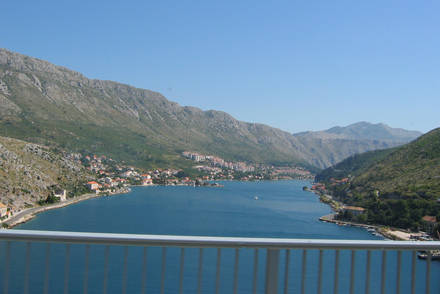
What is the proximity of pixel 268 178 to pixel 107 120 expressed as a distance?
128 feet

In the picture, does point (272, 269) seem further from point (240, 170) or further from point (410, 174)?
point (240, 170)

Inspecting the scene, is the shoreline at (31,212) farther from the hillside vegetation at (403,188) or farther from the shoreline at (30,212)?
the hillside vegetation at (403,188)

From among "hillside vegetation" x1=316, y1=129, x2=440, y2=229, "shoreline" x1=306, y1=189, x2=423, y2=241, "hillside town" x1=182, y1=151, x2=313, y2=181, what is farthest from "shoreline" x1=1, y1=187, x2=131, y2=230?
"hillside town" x1=182, y1=151, x2=313, y2=181

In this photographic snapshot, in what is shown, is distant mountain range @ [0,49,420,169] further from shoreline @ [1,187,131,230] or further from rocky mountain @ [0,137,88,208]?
shoreline @ [1,187,131,230]

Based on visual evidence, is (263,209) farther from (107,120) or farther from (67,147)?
(107,120)

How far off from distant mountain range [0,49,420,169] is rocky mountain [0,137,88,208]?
45.4ft

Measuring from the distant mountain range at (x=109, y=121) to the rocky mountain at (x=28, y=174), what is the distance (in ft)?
45.4

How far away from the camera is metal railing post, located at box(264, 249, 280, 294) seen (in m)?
1.61

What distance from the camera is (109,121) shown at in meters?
90.6

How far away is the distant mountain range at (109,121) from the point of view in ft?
207

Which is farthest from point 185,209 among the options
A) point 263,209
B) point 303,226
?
point 303,226

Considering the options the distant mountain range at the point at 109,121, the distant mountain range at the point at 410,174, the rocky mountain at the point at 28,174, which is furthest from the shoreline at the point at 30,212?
the distant mountain range at the point at 410,174

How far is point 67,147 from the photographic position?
5797 cm

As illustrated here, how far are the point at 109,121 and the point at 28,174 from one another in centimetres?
6060
